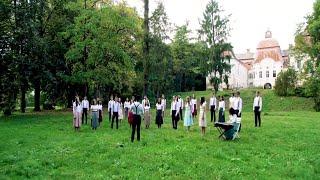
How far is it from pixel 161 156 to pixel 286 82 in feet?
188

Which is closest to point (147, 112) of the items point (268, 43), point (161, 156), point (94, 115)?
point (94, 115)

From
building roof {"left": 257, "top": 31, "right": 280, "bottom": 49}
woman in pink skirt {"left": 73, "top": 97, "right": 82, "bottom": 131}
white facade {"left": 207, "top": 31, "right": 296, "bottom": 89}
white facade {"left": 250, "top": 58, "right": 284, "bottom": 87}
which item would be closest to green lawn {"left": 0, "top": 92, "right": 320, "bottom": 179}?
woman in pink skirt {"left": 73, "top": 97, "right": 82, "bottom": 131}

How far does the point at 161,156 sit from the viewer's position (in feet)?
57.5

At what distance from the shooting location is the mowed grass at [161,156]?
600 inches

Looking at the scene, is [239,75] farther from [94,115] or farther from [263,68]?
[94,115]

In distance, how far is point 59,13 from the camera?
51656 millimetres

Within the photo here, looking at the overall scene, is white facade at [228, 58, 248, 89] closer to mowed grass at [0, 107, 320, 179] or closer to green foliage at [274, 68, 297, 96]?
green foliage at [274, 68, 297, 96]

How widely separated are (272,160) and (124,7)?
3554 cm

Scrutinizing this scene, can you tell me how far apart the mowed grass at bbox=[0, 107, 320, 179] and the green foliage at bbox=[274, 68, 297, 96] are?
47.3 metres

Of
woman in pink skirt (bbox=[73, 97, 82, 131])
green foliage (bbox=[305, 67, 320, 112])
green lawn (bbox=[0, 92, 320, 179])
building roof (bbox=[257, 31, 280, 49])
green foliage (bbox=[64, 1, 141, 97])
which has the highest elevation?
building roof (bbox=[257, 31, 280, 49])

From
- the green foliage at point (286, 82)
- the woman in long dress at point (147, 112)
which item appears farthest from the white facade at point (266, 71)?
the woman in long dress at point (147, 112)

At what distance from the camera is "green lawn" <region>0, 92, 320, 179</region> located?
15.2 metres

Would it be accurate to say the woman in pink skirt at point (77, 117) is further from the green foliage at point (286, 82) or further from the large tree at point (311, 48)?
the green foliage at point (286, 82)

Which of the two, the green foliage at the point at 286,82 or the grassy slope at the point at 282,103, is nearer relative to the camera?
the grassy slope at the point at 282,103
